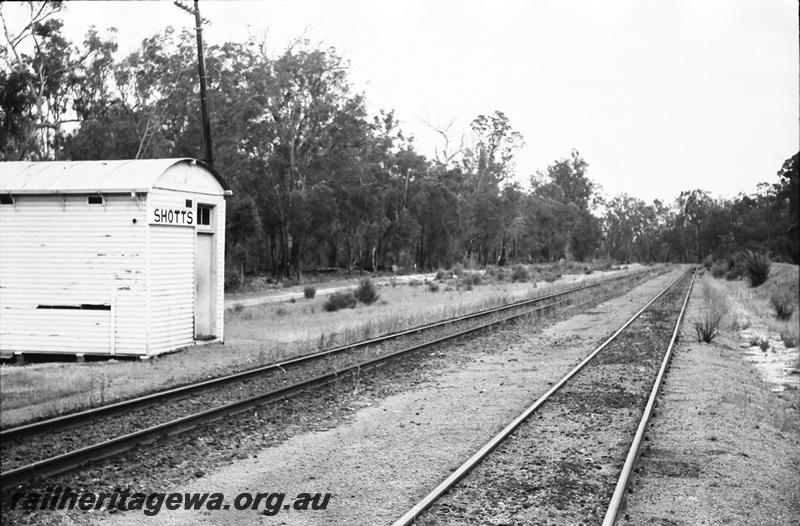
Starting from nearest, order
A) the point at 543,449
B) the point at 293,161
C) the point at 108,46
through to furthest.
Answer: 1. the point at 543,449
2. the point at 108,46
3. the point at 293,161

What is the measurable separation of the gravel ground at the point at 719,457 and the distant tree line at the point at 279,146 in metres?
31.5

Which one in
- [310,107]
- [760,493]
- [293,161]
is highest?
[310,107]

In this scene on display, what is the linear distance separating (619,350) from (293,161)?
3747 centimetres

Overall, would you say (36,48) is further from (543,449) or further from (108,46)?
(543,449)

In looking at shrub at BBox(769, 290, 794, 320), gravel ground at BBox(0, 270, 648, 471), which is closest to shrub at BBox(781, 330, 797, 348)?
shrub at BBox(769, 290, 794, 320)

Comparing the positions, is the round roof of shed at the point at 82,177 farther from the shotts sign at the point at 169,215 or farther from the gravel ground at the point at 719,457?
the gravel ground at the point at 719,457

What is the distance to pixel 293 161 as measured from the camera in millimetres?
49688

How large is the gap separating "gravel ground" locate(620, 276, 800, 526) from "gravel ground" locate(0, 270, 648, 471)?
5.65 m

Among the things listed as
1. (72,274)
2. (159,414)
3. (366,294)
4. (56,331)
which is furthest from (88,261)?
(366,294)

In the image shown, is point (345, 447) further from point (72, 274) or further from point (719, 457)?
point (72, 274)

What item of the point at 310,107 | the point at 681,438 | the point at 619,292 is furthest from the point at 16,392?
the point at 310,107

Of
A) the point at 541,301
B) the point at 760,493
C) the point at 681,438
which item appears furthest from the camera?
the point at 541,301

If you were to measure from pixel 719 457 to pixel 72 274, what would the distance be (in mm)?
11524

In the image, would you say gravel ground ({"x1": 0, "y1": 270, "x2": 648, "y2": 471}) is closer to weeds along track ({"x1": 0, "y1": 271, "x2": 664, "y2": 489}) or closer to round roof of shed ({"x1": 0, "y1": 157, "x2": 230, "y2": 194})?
weeds along track ({"x1": 0, "y1": 271, "x2": 664, "y2": 489})
